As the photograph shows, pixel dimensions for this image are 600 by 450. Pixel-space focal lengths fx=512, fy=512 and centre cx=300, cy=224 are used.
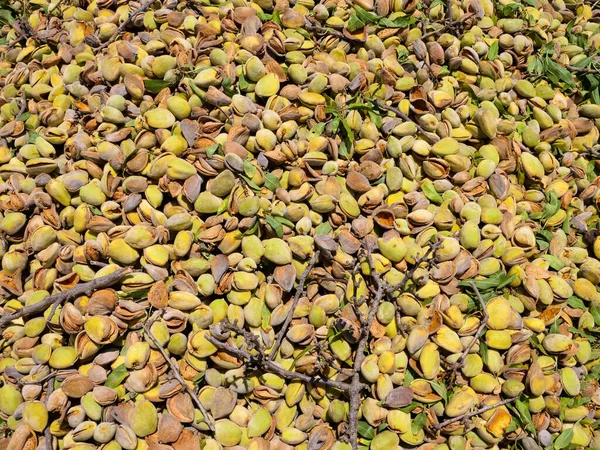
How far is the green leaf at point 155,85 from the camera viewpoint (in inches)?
78.6

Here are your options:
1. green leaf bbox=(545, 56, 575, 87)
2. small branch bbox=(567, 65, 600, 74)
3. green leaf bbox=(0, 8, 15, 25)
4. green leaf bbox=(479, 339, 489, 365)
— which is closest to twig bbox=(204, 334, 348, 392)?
green leaf bbox=(479, 339, 489, 365)

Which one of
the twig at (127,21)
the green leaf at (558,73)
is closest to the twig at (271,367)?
the twig at (127,21)

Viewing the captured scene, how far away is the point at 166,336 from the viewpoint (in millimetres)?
1628

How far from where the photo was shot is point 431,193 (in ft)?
6.37

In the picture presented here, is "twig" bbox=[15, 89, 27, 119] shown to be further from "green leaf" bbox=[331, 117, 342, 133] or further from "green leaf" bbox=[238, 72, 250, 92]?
"green leaf" bbox=[331, 117, 342, 133]

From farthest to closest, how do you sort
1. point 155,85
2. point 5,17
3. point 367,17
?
point 5,17 < point 367,17 < point 155,85

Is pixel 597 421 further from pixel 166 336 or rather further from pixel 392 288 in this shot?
pixel 166 336

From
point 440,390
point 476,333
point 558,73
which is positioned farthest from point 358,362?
point 558,73

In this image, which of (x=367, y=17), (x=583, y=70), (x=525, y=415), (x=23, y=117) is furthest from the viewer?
(x=583, y=70)

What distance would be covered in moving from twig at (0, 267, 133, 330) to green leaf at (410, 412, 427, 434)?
41.0 inches

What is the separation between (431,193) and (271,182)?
0.61 meters

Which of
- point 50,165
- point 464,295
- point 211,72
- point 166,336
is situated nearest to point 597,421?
point 464,295

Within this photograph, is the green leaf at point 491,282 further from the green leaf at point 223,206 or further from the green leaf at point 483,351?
the green leaf at point 223,206

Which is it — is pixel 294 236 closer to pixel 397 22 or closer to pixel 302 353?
pixel 302 353
